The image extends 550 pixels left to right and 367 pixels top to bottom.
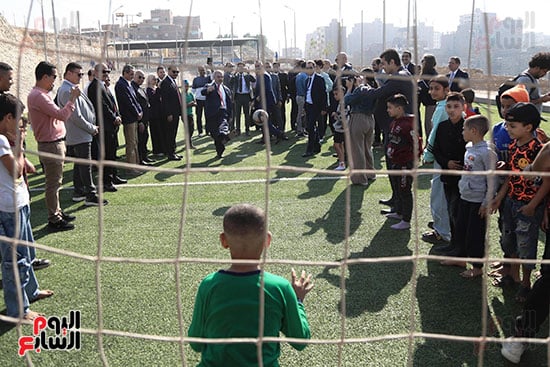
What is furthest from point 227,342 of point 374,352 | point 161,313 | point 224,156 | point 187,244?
point 224,156

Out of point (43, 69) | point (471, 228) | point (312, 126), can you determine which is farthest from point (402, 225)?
point (312, 126)

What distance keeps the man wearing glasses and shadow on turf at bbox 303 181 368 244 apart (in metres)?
2.71

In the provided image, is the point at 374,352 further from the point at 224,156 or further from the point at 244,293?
the point at 224,156

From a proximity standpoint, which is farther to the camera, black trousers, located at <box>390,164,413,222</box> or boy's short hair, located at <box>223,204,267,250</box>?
black trousers, located at <box>390,164,413,222</box>

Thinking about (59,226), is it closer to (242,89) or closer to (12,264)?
(12,264)

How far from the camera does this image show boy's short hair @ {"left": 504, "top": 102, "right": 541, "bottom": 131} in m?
3.05

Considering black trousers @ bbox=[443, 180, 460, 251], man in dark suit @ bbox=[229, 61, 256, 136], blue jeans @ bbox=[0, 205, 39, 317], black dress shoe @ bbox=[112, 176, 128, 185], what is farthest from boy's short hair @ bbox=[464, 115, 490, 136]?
man in dark suit @ bbox=[229, 61, 256, 136]

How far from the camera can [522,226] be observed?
3273 mm

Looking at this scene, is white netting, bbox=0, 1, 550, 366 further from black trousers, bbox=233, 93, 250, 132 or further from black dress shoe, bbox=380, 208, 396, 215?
black trousers, bbox=233, 93, 250, 132

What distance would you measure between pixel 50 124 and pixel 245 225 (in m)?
3.94

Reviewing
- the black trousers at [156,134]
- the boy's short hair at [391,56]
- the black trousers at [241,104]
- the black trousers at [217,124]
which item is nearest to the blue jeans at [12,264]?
the boy's short hair at [391,56]

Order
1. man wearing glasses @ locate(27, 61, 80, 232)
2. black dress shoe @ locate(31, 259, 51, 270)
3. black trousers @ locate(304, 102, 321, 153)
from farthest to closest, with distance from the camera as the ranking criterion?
black trousers @ locate(304, 102, 321, 153)
man wearing glasses @ locate(27, 61, 80, 232)
black dress shoe @ locate(31, 259, 51, 270)

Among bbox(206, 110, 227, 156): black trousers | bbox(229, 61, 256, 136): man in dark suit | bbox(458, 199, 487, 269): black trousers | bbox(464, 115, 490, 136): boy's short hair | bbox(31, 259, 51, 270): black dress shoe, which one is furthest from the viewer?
bbox(229, 61, 256, 136): man in dark suit

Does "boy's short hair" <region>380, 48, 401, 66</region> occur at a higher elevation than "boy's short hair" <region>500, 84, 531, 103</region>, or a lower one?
higher
